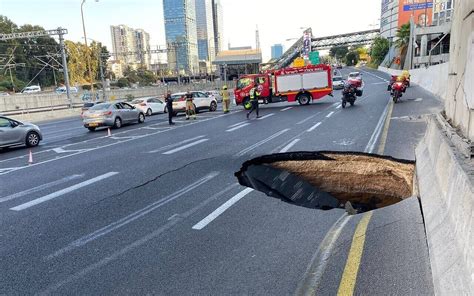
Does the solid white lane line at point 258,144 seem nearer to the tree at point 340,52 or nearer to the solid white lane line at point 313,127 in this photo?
the solid white lane line at point 313,127

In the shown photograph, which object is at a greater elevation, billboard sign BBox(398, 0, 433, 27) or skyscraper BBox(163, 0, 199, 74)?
billboard sign BBox(398, 0, 433, 27)

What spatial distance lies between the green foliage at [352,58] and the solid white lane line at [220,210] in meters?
140

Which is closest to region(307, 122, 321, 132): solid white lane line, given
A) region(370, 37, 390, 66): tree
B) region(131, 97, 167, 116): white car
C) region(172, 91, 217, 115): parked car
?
region(172, 91, 217, 115): parked car

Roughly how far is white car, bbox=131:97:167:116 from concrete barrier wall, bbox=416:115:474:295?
25.0 meters

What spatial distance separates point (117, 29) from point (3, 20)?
41.3 metres

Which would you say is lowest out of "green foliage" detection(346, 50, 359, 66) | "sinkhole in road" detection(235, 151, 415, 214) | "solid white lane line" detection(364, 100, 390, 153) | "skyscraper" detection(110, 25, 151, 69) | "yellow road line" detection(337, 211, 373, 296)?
"sinkhole in road" detection(235, 151, 415, 214)

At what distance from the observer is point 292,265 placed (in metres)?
3.96

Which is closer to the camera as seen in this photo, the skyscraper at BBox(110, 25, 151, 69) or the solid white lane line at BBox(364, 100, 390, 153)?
the solid white lane line at BBox(364, 100, 390, 153)

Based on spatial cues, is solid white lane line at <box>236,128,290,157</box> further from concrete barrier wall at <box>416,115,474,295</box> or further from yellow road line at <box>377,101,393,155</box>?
concrete barrier wall at <box>416,115,474,295</box>

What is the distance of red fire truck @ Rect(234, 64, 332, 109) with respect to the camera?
2638 centimetres

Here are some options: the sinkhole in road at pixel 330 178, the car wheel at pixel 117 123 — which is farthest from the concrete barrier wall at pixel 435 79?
the car wheel at pixel 117 123

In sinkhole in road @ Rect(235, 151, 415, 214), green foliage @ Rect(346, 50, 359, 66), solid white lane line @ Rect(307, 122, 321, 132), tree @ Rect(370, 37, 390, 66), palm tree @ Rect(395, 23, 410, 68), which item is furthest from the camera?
green foliage @ Rect(346, 50, 359, 66)

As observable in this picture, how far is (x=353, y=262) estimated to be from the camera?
152 inches

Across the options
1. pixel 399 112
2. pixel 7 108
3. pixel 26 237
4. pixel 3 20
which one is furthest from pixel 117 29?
pixel 26 237
